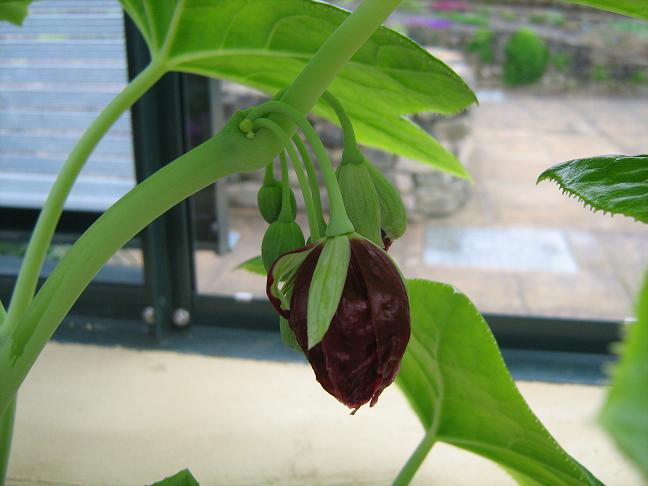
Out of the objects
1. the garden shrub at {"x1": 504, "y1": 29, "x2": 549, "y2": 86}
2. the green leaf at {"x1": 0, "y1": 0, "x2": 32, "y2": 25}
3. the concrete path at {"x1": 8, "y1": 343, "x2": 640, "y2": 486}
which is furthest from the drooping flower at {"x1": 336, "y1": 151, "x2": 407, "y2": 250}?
the garden shrub at {"x1": 504, "y1": 29, "x2": 549, "y2": 86}

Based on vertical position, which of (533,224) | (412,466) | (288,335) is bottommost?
(533,224)

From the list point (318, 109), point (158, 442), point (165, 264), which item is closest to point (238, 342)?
point (165, 264)

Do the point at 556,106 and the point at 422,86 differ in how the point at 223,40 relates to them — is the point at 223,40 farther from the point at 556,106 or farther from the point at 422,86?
the point at 556,106

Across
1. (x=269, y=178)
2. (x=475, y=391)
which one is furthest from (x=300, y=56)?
(x=475, y=391)

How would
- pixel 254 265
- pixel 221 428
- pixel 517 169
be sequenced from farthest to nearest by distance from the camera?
pixel 517 169, pixel 221 428, pixel 254 265

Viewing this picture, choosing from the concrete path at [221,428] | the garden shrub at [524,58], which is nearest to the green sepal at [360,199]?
the concrete path at [221,428]

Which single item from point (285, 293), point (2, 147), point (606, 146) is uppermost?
point (285, 293)

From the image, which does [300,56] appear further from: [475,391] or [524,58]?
[524,58]

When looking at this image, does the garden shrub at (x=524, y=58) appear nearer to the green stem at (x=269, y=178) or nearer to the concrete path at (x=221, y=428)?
the concrete path at (x=221, y=428)
